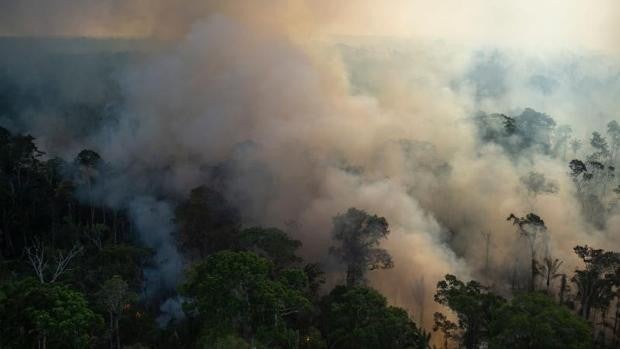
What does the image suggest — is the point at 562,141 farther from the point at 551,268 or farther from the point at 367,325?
the point at 367,325

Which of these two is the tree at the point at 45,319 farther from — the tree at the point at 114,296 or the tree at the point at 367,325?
the tree at the point at 367,325

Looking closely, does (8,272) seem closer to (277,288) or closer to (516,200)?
(277,288)

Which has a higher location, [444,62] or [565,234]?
[444,62]

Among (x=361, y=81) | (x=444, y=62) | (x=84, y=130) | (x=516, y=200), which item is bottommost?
(x=516, y=200)

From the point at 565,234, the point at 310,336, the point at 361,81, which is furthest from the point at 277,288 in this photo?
the point at 361,81

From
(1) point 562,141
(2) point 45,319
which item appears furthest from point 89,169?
(1) point 562,141

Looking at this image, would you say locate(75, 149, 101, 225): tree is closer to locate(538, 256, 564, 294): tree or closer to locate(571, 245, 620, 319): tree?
locate(538, 256, 564, 294): tree

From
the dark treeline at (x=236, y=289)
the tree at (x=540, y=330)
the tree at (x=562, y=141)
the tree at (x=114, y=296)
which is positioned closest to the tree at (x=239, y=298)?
the dark treeline at (x=236, y=289)

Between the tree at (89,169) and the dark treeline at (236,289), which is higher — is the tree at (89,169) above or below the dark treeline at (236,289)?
above
